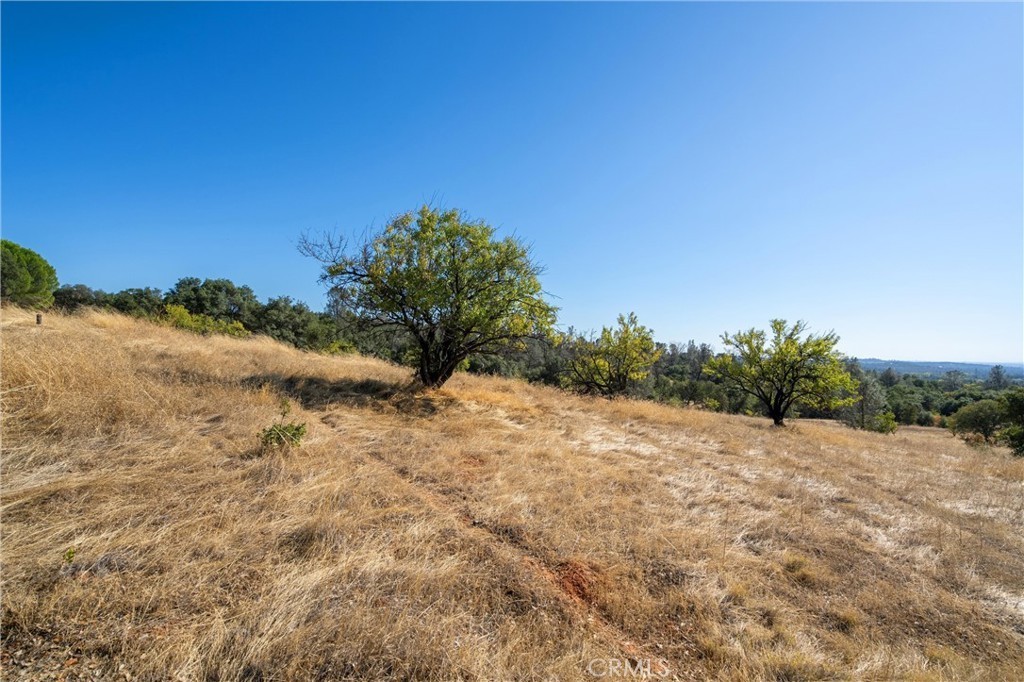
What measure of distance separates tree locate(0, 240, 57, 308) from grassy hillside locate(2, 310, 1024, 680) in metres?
46.6

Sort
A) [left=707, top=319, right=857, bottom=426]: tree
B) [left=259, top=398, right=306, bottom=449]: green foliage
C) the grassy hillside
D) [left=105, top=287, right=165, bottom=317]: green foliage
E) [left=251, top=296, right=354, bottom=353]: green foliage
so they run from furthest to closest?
[left=105, top=287, right=165, bottom=317]: green foliage → [left=251, top=296, right=354, bottom=353]: green foliage → [left=707, top=319, right=857, bottom=426]: tree → [left=259, top=398, right=306, bottom=449]: green foliage → the grassy hillside

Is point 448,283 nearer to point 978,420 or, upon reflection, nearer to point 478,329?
point 478,329

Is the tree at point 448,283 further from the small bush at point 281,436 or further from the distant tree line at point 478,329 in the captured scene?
the small bush at point 281,436

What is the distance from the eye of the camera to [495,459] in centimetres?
657

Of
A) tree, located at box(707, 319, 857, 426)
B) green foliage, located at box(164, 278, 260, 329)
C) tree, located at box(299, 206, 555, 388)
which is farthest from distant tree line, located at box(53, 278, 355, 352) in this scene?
tree, located at box(707, 319, 857, 426)

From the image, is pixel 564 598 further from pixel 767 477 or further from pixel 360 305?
pixel 360 305

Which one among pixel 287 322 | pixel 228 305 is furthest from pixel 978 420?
pixel 228 305

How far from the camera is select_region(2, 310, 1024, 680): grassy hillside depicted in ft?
7.93

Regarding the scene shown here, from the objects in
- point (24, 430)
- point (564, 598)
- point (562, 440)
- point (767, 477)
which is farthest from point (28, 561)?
point (767, 477)

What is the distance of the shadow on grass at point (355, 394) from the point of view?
375 inches

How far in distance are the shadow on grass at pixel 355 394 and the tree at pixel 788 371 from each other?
19622 mm

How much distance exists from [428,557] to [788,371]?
24534 mm

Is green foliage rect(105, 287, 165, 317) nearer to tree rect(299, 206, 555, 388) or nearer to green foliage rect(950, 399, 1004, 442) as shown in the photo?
tree rect(299, 206, 555, 388)

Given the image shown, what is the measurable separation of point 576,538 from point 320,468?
11.3ft
